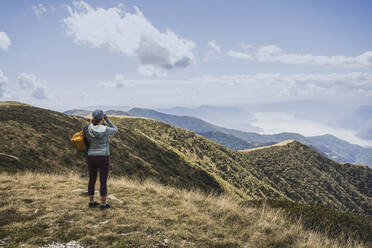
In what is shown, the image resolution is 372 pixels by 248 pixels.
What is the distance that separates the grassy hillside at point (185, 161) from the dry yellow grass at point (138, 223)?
10269 mm

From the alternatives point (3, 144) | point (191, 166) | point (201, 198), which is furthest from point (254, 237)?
point (191, 166)

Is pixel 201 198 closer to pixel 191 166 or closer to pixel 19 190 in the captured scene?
pixel 19 190

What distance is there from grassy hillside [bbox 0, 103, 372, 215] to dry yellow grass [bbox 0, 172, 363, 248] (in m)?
10.3

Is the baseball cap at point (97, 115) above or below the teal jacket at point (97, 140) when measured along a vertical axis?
above

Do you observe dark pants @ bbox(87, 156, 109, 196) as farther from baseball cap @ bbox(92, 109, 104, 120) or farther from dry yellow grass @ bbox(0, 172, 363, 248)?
baseball cap @ bbox(92, 109, 104, 120)

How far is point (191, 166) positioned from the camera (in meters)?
55.7

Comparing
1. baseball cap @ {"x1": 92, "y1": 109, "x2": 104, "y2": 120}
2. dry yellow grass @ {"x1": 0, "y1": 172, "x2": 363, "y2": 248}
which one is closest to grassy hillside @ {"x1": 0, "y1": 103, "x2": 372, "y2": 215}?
dry yellow grass @ {"x1": 0, "y1": 172, "x2": 363, "y2": 248}

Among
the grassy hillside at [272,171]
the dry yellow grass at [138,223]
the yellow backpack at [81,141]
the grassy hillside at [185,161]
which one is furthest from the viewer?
the grassy hillside at [272,171]

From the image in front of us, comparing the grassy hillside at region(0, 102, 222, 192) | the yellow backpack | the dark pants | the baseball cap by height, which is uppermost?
the baseball cap

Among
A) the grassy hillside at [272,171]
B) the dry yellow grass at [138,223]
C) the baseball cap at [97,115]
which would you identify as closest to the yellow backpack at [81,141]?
the baseball cap at [97,115]

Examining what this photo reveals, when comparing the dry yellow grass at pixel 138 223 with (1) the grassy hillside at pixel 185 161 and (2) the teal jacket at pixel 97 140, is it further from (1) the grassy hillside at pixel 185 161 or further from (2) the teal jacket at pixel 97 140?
(1) the grassy hillside at pixel 185 161

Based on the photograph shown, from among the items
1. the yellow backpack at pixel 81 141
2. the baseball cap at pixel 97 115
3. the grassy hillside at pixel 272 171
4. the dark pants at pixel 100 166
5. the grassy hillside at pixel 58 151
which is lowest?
the grassy hillside at pixel 272 171

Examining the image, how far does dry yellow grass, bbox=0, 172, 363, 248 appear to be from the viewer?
Answer: 5133 millimetres

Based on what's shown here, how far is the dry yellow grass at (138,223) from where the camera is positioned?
5.13m
